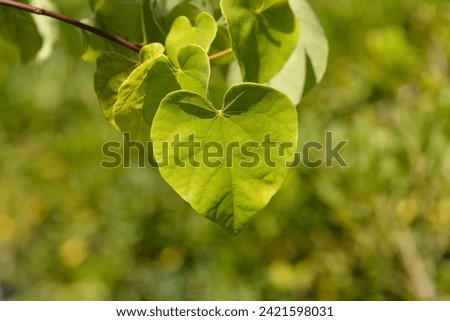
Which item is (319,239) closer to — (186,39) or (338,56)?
(338,56)

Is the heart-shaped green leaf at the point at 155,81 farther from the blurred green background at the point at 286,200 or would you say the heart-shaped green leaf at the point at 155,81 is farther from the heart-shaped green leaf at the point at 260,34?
the blurred green background at the point at 286,200

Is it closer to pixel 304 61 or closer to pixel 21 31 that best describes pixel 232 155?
pixel 304 61

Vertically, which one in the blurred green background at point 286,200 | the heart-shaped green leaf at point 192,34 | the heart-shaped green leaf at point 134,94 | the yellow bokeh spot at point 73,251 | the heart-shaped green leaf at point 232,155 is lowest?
the yellow bokeh spot at point 73,251

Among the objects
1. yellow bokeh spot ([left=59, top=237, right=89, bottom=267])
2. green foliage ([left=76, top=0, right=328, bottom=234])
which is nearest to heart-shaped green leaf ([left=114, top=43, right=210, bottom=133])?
green foliage ([left=76, top=0, right=328, bottom=234])

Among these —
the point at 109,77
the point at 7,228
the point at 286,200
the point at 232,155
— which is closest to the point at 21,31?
the point at 109,77

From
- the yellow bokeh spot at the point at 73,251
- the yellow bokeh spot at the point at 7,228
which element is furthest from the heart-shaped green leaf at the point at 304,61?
the yellow bokeh spot at the point at 7,228

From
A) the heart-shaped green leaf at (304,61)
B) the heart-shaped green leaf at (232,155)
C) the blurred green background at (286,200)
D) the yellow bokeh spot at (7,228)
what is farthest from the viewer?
the yellow bokeh spot at (7,228)
